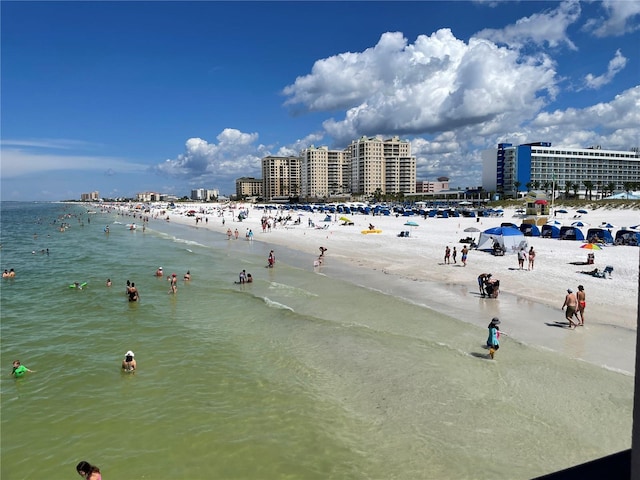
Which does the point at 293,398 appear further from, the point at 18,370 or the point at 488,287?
the point at 488,287

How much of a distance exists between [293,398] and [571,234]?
3475 centimetres

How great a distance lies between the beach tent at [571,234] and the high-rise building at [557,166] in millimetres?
113302

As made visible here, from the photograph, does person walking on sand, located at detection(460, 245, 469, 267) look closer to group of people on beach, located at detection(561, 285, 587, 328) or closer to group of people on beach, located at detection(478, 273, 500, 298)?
group of people on beach, located at detection(478, 273, 500, 298)

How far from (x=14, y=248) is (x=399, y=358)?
47.1m

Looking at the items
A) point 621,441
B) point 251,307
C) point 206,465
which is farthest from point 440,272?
point 206,465

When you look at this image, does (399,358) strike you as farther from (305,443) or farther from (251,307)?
(251,307)

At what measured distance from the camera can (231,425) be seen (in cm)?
916

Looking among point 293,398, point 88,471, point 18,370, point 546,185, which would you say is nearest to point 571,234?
point 293,398

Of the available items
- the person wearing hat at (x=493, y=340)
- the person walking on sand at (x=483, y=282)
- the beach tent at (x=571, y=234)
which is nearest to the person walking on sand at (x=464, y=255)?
the person walking on sand at (x=483, y=282)

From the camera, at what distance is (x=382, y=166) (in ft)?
633

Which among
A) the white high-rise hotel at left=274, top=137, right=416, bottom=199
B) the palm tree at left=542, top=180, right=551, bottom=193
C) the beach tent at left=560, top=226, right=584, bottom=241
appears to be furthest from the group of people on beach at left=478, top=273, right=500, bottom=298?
the white high-rise hotel at left=274, top=137, right=416, bottom=199

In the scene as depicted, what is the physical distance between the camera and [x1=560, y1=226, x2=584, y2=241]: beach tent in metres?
35.5

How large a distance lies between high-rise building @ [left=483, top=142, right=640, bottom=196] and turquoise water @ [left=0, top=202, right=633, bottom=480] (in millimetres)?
143075

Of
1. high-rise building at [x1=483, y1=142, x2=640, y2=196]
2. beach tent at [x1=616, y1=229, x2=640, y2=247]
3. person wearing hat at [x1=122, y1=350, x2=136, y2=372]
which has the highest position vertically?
high-rise building at [x1=483, y1=142, x2=640, y2=196]
